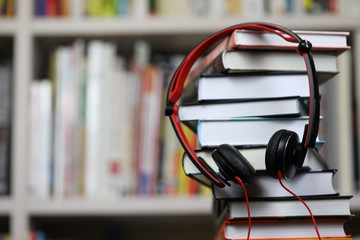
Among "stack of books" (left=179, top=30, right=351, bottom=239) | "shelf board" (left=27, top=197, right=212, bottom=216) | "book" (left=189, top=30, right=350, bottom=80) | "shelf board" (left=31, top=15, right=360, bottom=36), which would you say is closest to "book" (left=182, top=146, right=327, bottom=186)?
"stack of books" (left=179, top=30, right=351, bottom=239)

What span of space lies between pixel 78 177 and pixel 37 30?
376 millimetres

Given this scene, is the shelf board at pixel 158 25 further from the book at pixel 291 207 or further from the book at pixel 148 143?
the book at pixel 291 207

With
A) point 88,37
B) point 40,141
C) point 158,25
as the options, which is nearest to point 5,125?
point 40,141

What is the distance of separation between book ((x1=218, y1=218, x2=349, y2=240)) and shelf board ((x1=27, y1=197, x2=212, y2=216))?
2.17 feet

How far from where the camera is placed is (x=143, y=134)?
4.05 feet

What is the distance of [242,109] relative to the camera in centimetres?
58

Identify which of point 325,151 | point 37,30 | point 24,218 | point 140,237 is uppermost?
point 37,30

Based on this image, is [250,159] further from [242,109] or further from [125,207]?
[125,207]

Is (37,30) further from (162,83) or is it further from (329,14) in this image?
(329,14)

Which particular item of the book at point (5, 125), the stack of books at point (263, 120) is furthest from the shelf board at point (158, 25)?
the stack of books at point (263, 120)

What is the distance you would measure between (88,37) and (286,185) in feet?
2.87

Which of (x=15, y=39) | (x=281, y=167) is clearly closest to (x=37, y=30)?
(x=15, y=39)

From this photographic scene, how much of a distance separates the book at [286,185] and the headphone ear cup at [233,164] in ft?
0.11

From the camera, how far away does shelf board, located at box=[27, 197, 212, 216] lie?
3.90ft
